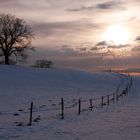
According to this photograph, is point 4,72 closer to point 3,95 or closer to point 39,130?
point 3,95

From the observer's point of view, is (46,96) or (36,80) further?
(36,80)

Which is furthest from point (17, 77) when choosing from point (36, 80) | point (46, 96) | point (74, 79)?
point (46, 96)

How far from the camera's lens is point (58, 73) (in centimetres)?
9044

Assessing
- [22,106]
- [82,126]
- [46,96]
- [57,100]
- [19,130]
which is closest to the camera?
[19,130]

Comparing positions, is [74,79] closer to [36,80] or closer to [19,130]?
[36,80]

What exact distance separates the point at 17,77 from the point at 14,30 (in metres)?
34.5

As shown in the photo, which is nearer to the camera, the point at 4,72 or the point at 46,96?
the point at 46,96

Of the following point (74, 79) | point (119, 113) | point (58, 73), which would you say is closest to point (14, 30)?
point (58, 73)

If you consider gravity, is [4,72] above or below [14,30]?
below

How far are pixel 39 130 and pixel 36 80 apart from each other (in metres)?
48.5

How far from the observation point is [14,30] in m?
107

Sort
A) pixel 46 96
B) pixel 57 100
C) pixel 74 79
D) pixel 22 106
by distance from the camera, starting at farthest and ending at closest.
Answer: pixel 74 79
pixel 46 96
pixel 57 100
pixel 22 106

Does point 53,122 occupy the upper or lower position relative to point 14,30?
lower

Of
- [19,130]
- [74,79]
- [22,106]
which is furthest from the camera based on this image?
[74,79]
